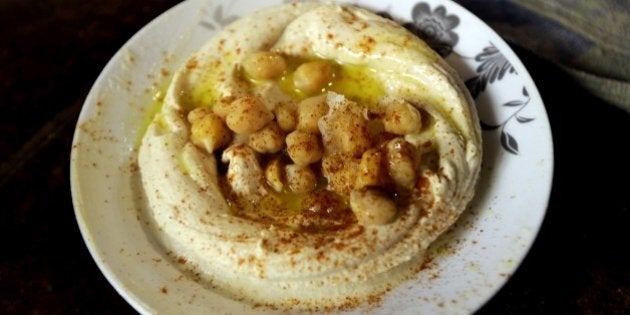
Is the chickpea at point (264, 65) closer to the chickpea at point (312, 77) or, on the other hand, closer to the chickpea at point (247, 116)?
the chickpea at point (312, 77)

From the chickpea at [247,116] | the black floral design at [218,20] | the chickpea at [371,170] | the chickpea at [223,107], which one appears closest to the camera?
the chickpea at [371,170]

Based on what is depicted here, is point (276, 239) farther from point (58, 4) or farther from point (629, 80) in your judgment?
point (58, 4)

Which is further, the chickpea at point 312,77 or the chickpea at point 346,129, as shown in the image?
the chickpea at point 312,77

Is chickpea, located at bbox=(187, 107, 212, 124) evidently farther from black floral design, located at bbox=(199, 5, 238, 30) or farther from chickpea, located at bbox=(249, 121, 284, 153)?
black floral design, located at bbox=(199, 5, 238, 30)

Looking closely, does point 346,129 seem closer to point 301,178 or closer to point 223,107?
point 301,178

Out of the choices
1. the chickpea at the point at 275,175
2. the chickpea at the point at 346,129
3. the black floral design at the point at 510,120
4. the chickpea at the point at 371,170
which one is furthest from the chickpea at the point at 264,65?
the black floral design at the point at 510,120

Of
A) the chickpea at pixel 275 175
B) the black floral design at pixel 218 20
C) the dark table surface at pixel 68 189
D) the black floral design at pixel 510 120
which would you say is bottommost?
the dark table surface at pixel 68 189

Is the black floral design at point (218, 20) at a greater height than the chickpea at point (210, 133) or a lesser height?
greater
